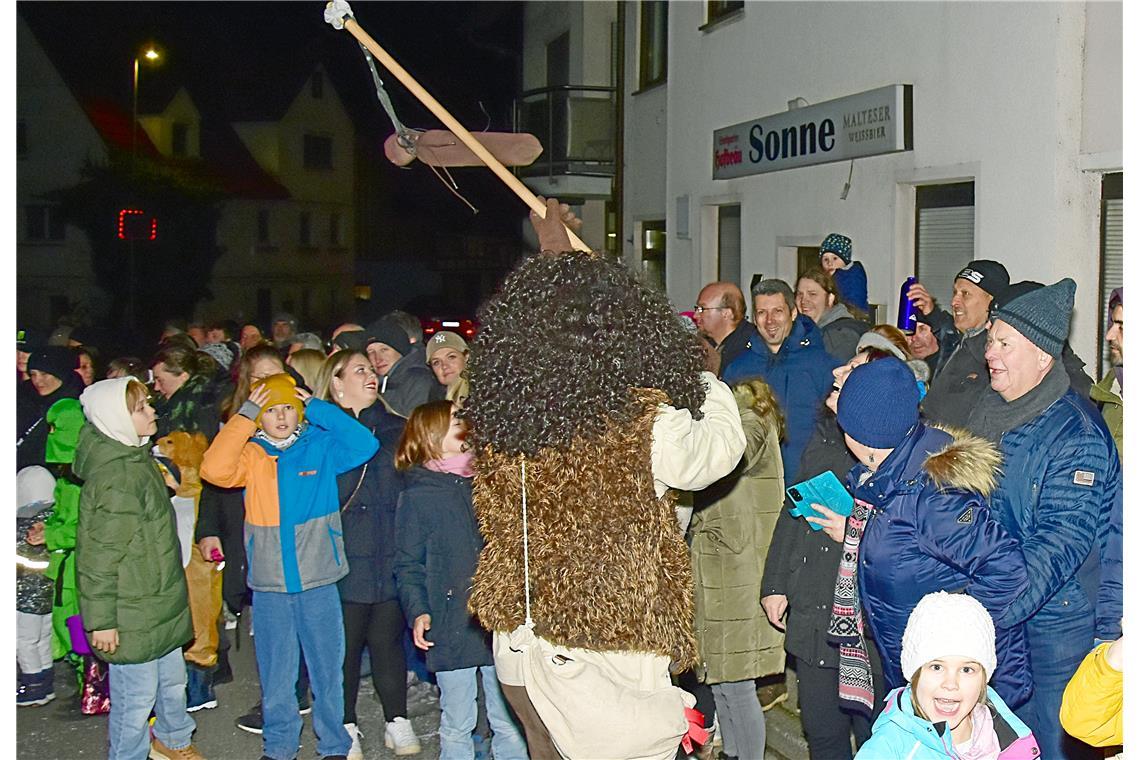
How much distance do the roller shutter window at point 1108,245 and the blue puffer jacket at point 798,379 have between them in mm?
2613

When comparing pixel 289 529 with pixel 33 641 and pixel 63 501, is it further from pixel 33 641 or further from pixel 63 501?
pixel 33 641

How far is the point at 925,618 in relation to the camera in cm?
358

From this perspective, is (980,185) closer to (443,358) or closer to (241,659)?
(443,358)

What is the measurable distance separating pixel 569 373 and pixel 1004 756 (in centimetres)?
160

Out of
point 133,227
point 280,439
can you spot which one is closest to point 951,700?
point 280,439

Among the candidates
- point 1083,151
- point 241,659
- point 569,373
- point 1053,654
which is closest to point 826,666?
point 1053,654

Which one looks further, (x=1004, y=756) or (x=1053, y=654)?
(x=1053, y=654)

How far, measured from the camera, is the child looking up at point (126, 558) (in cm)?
544

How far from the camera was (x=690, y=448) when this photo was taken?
3436 millimetres

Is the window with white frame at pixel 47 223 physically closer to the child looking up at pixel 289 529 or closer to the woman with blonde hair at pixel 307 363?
the woman with blonde hair at pixel 307 363

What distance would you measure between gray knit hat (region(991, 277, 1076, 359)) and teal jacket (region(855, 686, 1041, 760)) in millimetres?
1228

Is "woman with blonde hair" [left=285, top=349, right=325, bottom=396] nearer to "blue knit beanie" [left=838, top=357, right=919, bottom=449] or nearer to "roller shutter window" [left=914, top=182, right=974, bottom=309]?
"blue knit beanie" [left=838, top=357, right=919, bottom=449]

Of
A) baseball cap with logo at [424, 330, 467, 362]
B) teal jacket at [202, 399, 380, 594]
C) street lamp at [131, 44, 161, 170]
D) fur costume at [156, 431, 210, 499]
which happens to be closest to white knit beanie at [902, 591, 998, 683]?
teal jacket at [202, 399, 380, 594]

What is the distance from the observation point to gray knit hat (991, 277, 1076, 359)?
4.13 meters
